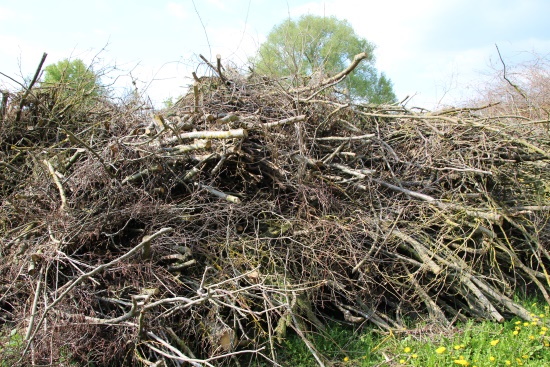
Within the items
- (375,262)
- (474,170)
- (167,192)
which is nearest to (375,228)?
(375,262)

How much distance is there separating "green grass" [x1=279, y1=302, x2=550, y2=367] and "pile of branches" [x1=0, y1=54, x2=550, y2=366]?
0.14 m

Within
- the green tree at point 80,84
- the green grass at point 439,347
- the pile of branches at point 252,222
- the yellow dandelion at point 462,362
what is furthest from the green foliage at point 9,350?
the green tree at point 80,84

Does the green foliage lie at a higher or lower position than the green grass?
higher

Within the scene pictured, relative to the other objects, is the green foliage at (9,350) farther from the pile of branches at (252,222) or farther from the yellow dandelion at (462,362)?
the yellow dandelion at (462,362)

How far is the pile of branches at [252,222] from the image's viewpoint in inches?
129

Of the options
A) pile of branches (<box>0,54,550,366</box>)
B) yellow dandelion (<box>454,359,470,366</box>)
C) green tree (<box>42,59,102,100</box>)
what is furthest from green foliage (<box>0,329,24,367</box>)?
green tree (<box>42,59,102,100</box>)

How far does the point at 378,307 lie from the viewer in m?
4.25

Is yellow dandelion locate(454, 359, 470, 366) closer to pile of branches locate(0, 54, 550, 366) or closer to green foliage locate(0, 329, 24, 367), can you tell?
pile of branches locate(0, 54, 550, 366)

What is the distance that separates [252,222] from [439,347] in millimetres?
1748

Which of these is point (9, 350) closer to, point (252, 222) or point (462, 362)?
point (252, 222)

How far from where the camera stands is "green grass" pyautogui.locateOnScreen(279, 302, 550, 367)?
3.28 meters

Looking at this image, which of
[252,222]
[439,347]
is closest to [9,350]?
[252,222]

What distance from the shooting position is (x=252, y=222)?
3.98 meters

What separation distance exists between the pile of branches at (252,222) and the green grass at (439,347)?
0.14 metres
